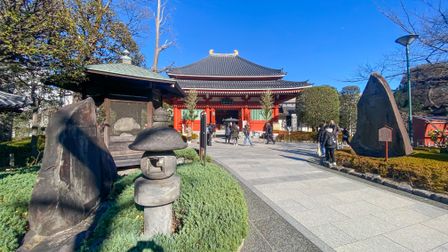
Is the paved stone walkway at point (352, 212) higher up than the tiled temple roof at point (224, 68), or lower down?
lower down

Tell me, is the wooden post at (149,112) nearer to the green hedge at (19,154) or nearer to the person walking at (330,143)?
the green hedge at (19,154)

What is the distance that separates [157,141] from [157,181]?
1.48 ft

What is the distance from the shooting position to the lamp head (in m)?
6.69

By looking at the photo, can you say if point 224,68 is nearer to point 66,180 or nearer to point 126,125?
point 126,125

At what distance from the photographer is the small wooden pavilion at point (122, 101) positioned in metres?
5.55

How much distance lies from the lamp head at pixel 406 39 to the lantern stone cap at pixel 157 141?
29.5 ft

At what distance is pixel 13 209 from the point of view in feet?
8.27

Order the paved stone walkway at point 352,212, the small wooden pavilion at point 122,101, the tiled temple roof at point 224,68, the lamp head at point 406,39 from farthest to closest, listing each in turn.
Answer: the tiled temple roof at point 224,68, the lamp head at point 406,39, the small wooden pavilion at point 122,101, the paved stone walkway at point 352,212

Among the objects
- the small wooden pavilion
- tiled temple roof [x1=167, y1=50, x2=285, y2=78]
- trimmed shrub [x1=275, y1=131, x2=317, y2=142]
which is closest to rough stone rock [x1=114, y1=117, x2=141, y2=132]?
the small wooden pavilion

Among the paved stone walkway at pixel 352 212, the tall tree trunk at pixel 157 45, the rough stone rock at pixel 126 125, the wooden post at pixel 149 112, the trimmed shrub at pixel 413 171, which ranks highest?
the tall tree trunk at pixel 157 45

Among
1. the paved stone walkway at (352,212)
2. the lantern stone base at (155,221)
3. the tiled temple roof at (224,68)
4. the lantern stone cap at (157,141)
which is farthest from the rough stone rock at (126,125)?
the tiled temple roof at (224,68)

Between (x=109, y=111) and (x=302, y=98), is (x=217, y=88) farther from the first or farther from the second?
(x=109, y=111)

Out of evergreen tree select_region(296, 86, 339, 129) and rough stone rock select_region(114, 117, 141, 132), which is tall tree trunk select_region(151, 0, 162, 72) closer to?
rough stone rock select_region(114, 117, 141, 132)

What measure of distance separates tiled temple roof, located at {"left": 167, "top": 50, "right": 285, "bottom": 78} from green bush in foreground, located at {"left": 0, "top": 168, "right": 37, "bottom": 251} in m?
21.3
